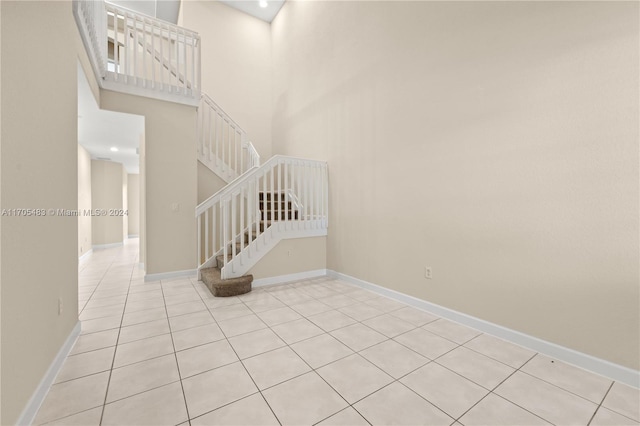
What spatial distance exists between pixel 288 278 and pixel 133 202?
29.4 ft

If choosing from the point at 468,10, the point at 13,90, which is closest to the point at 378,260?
the point at 468,10

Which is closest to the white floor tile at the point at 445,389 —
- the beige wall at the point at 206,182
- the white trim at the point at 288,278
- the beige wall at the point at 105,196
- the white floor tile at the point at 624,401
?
the white floor tile at the point at 624,401

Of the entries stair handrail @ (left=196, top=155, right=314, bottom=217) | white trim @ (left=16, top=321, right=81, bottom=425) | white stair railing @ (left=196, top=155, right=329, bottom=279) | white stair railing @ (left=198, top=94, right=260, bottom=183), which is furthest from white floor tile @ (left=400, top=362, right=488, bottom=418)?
white stair railing @ (left=198, top=94, right=260, bottom=183)

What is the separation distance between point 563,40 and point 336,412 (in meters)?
2.84

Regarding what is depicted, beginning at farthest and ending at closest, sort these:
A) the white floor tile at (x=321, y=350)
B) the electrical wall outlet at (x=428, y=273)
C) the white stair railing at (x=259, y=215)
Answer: the white stair railing at (x=259, y=215) < the electrical wall outlet at (x=428, y=273) < the white floor tile at (x=321, y=350)

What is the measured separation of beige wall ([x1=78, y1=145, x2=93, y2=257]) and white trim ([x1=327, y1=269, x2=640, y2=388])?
660 centimetres

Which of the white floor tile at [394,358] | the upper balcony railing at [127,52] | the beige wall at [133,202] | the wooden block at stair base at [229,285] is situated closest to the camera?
the white floor tile at [394,358]

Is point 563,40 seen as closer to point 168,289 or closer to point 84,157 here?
point 168,289

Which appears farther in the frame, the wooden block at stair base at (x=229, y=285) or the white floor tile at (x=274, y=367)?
the wooden block at stair base at (x=229, y=285)

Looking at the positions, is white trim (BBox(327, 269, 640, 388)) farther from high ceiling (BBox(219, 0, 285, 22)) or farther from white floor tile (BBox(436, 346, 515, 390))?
high ceiling (BBox(219, 0, 285, 22))

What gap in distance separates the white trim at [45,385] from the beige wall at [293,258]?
189 cm

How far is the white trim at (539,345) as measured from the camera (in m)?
1.67

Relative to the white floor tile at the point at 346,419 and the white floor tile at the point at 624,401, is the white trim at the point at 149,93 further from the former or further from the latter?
the white floor tile at the point at 624,401

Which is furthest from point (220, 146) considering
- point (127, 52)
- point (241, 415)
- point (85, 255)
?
point (241, 415)
